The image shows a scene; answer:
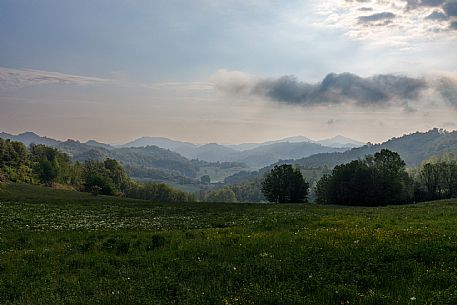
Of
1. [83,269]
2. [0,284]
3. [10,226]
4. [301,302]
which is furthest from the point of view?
[10,226]

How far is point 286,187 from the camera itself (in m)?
105

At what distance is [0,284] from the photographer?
39.7 ft

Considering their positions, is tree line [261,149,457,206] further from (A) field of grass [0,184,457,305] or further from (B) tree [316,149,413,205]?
(A) field of grass [0,184,457,305]

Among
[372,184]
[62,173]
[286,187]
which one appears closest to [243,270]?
[372,184]

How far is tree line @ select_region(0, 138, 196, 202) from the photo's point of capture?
127 m

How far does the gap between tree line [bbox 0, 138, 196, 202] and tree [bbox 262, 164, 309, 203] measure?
5423 centimetres

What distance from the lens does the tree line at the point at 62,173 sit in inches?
5014

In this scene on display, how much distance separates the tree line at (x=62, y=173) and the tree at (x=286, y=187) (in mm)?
54233

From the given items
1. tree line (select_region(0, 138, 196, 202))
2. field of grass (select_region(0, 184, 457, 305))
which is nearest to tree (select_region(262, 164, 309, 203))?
tree line (select_region(0, 138, 196, 202))

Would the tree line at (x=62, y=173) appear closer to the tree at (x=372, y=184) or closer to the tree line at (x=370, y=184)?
the tree line at (x=370, y=184)

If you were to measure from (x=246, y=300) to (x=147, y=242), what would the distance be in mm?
10024

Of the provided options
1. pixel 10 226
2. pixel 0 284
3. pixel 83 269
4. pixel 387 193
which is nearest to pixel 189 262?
pixel 83 269

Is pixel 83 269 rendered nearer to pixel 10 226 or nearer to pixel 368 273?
pixel 368 273

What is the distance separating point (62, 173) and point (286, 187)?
115 meters
